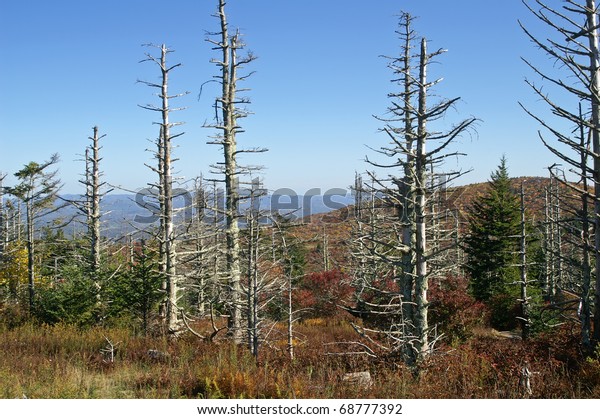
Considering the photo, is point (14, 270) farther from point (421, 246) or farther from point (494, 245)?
point (494, 245)

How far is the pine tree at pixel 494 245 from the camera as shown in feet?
82.3

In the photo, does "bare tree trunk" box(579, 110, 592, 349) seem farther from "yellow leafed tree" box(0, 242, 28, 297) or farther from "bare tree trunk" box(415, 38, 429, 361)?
"yellow leafed tree" box(0, 242, 28, 297)

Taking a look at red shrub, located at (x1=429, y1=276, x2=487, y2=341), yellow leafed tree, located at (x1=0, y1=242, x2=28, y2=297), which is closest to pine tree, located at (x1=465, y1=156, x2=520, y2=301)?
red shrub, located at (x1=429, y1=276, x2=487, y2=341)

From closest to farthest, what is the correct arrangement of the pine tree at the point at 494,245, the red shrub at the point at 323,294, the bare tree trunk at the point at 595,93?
the bare tree trunk at the point at 595,93
the pine tree at the point at 494,245
the red shrub at the point at 323,294

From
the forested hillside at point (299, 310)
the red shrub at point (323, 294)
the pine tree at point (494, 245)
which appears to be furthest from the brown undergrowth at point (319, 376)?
the red shrub at point (323, 294)

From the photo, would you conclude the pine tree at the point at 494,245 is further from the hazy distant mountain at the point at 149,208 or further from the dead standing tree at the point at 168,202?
the dead standing tree at the point at 168,202

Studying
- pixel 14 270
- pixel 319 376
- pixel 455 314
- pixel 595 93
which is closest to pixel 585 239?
pixel 595 93

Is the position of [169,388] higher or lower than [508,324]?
higher

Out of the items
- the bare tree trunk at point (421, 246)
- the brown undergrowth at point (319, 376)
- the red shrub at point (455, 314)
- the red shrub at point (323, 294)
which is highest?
the bare tree trunk at point (421, 246)

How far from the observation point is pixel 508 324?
23469mm

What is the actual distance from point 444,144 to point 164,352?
7.55m

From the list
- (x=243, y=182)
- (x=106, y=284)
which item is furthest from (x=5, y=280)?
(x=243, y=182)

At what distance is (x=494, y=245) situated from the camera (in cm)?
2558

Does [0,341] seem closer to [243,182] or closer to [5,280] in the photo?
[243,182]
